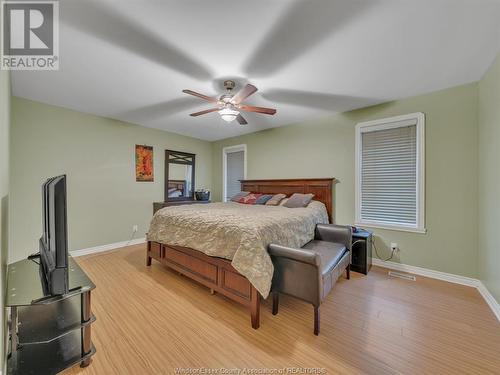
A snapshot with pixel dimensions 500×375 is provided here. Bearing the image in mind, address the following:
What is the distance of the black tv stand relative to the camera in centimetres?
133

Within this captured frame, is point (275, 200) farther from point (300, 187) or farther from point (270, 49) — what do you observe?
point (270, 49)

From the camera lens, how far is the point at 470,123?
8.56 ft

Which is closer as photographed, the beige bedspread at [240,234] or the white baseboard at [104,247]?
the beige bedspread at [240,234]

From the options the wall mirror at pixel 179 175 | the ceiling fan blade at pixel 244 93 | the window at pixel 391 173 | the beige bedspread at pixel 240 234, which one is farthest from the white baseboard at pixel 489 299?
the wall mirror at pixel 179 175

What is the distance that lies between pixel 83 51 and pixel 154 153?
9.05ft

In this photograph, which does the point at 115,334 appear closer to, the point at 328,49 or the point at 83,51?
the point at 83,51

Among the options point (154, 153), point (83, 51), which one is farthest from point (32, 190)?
point (83, 51)

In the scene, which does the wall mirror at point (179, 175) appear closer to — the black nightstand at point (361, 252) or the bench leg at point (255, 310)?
the bench leg at point (255, 310)

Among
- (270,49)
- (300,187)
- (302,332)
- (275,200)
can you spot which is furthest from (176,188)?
(302,332)

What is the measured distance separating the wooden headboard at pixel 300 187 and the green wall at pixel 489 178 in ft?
5.83

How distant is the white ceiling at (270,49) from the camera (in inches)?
60.9

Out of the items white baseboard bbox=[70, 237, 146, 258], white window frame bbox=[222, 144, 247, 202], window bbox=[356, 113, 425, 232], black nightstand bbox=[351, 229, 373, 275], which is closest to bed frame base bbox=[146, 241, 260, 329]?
white baseboard bbox=[70, 237, 146, 258]

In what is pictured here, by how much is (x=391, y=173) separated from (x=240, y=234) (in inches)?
103

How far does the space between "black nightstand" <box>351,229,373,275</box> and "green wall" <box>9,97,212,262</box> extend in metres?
4.00
